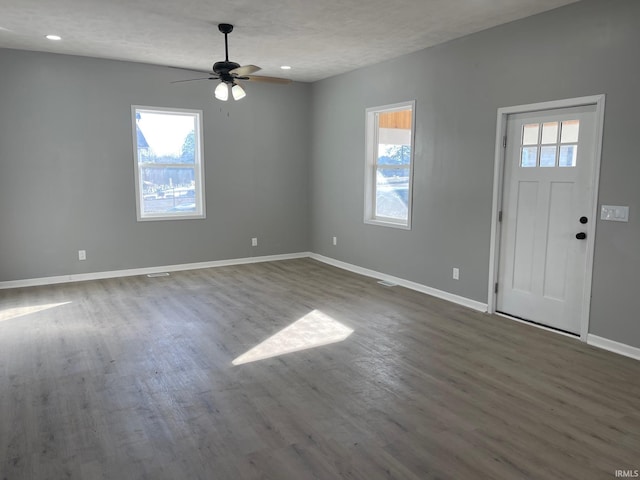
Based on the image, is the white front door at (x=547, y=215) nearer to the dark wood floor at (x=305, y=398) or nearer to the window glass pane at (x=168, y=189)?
the dark wood floor at (x=305, y=398)

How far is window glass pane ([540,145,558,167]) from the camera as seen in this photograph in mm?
4078

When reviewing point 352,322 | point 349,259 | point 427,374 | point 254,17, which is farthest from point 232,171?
point 427,374

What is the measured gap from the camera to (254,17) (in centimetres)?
413

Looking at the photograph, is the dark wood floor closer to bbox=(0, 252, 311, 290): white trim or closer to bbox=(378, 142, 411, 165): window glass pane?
bbox=(0, 252, 311, 290): white trim

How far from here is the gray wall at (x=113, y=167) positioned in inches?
218

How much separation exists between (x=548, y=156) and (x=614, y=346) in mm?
1670

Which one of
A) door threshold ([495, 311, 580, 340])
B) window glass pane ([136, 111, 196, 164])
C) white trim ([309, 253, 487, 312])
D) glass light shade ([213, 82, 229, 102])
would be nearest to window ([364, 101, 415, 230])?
white trim ([309, 253, 487, 312])

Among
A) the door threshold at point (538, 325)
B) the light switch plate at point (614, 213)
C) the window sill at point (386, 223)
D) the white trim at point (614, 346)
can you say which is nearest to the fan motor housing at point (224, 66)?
the window sill at point (386, 223)

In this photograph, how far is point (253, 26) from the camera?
4.38m

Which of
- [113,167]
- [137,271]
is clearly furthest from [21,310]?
[113,167]

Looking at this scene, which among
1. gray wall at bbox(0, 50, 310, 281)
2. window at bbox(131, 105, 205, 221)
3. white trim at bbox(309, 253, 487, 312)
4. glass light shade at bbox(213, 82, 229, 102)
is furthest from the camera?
window at bbox(131, 105, 205, 221)

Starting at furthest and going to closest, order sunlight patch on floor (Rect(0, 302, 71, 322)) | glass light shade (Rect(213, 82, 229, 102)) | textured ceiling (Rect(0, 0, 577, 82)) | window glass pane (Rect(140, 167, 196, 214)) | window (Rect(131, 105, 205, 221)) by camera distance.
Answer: window glass pane (Rect(140, 167, 196, 214)) < window (Rect(131, 105, 205, 221)) < sunlight patch on floor (Rect(0, 302, 71, 322)) < glass light shade (Rect(213, 82, 229, 102)) < textured ceiling (Rect(0, 0, 577, 82))

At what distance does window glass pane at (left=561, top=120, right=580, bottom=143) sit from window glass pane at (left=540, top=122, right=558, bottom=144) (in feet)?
0.23

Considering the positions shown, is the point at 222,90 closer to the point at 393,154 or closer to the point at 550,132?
the point at 393,154
